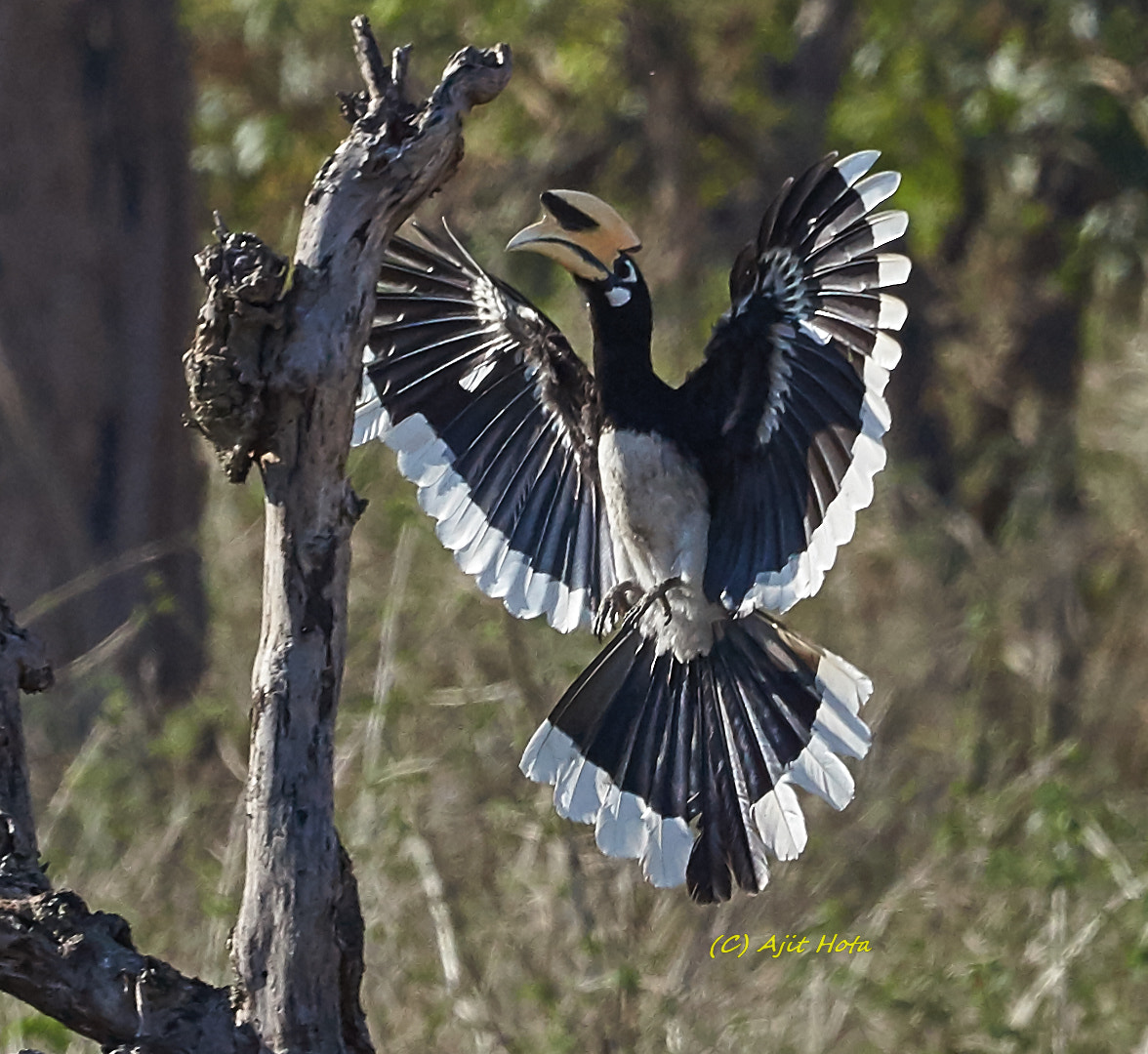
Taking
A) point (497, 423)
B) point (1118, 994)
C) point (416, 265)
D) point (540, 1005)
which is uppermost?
point (416, 265)

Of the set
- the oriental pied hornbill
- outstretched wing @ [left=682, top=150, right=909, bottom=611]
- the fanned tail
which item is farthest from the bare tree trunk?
the fanned tail

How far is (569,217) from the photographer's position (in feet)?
11.6

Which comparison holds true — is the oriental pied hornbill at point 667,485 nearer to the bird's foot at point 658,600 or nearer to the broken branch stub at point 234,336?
the bird's foot at point 658,600

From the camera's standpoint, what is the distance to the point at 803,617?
20.1 ft

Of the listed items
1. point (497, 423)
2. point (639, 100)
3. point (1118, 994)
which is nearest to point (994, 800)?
point (1118, 994)

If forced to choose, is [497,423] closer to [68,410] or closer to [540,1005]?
[540,1005]

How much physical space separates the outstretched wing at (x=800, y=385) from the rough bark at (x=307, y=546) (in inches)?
39.2

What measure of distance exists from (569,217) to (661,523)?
648 mm

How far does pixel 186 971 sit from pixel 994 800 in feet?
6.47

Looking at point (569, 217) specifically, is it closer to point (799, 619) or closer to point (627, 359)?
point (627, 359)

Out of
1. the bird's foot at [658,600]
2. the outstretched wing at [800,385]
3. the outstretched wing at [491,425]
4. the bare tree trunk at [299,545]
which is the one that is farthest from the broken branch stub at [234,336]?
the bird's foot at [658,600]

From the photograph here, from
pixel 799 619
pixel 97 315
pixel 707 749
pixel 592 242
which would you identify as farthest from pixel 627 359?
pixel 97 315
